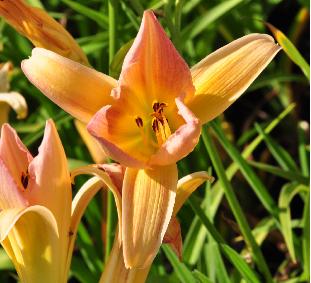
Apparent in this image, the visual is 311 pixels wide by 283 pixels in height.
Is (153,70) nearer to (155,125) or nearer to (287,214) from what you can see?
(155,125)

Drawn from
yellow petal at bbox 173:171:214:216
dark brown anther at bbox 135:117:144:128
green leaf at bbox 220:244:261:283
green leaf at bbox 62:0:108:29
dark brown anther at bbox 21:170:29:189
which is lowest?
green leaf at bbox 220:244:261:283

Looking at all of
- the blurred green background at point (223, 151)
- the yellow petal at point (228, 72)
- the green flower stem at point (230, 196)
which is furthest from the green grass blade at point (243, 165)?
the yellow petal at point (228, 72)

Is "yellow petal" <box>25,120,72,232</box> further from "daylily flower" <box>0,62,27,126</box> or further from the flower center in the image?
"daylily flower" <box>0,62,27,126</box>

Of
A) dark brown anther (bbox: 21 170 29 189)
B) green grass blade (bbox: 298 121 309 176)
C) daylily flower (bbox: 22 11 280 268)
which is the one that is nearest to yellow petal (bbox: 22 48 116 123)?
daylily flower (bbox: 22 11 280 268)

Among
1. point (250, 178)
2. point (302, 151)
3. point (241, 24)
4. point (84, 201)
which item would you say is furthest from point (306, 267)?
point (241, 24)

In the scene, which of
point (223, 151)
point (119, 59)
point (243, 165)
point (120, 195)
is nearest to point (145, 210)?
point (120, 195)

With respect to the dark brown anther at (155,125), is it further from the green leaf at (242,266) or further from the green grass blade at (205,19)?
the green grass blade at (205,19)
